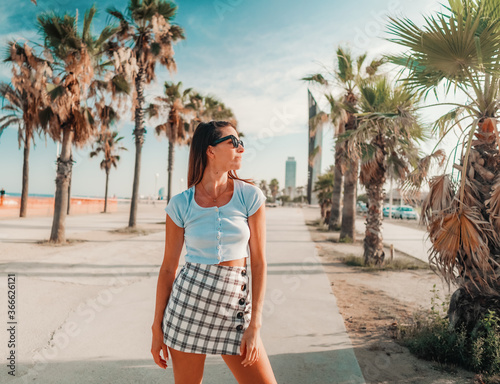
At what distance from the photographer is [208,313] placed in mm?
1604

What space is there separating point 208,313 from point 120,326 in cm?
322

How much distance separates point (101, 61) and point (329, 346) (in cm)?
1181

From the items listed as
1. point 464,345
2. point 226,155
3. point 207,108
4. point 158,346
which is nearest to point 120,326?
point 158,346

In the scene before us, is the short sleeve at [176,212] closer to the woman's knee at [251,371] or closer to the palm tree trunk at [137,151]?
the woman's knee at [251,371]

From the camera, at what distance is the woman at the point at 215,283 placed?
1.60 metres

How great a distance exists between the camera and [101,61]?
11.8 meters

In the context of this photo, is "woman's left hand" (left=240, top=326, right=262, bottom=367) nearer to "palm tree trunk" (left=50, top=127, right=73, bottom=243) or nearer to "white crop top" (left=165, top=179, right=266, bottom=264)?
"white crop top" (left=165, top=179, right=266, bottom=264)

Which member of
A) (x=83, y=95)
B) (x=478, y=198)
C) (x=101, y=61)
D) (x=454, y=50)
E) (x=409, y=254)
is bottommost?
(x=409, y=254)

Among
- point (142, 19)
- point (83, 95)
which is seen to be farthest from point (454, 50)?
point (142, 19)

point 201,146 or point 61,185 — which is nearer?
point 201,146

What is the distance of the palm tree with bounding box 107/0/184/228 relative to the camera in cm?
1491

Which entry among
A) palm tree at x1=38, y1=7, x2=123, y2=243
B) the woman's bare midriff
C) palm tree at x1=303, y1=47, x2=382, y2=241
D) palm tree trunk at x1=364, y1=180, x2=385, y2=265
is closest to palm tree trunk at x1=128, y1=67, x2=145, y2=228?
palm tree at x1=38, y1=7, x2=123, y2=243

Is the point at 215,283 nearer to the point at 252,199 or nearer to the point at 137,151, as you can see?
the point at 252,199

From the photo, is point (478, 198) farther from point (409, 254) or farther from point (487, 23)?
point (409, 254)
